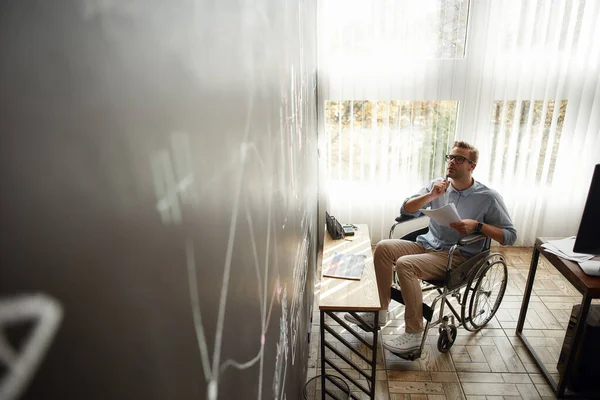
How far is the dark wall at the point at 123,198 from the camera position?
22 centimetres

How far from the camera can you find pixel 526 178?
144 inches

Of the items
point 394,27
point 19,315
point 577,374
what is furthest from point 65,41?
point 394,27

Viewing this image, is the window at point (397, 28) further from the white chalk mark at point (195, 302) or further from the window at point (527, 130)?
the white chalk mark at point (195, 302)

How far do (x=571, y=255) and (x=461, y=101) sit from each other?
1.66 m

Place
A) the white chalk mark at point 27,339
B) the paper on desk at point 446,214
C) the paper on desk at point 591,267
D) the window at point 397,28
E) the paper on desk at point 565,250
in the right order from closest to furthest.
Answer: the white chalk mark at point 27,339, the paper on desk at point 591,267, the paper on desk at point 565,250, the paper on desk at point 446,214, the window at point 397,28

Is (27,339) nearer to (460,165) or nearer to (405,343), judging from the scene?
(405,343)

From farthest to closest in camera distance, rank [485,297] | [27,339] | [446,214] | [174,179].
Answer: [485,297] < [446,214] < [174,179] < [27,339]

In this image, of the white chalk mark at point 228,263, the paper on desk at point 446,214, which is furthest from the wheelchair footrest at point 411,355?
the white chalk mark at point 228,263

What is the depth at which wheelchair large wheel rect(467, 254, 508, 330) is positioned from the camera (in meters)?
2.52

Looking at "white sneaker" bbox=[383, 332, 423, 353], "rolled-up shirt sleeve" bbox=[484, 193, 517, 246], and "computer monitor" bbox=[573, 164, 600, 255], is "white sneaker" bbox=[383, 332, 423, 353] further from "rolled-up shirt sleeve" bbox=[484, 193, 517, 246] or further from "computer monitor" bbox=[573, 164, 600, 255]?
"computer monitor" bbox=[573, 164, 600, 255]

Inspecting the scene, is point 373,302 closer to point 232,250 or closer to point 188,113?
point 232,250

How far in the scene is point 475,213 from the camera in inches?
101

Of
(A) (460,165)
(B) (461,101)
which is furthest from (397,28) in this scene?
(A) (460,165)

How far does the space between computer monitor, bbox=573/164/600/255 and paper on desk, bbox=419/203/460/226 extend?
0.61 metres
